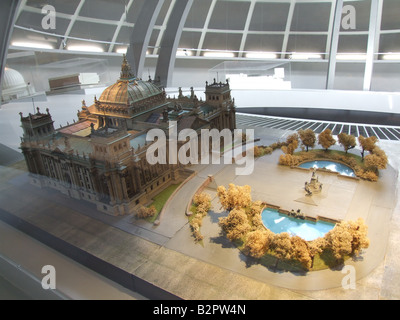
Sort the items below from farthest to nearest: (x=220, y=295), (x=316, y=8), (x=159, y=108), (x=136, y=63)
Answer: (x=316, y=8) < (x=136, y=63) < (x=159, y=108) < (x=220, y=295)

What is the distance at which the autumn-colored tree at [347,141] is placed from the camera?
35.8 m

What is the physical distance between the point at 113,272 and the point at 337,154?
2732 centimetres

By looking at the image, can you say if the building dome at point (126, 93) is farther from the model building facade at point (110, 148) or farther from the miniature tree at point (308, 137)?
the miniature tree at point (308, 137)

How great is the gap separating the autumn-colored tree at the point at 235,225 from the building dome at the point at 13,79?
69.9 feet

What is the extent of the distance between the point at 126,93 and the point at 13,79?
991cm

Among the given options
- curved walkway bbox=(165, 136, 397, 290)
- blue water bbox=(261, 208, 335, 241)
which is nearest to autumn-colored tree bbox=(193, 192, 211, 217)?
curved walkway bbox=(165, 136, 397, 290)

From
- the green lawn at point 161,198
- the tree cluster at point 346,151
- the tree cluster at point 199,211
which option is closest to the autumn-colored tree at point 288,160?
the tree cluster at point 346,151

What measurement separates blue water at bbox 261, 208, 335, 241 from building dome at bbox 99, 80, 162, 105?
17.1 metres

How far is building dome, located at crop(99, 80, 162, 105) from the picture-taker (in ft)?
106

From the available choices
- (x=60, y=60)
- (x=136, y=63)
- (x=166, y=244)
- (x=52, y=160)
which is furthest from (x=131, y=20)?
(x=166, y=244)

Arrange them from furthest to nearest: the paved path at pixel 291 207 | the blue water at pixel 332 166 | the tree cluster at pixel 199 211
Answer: the blue water at pixel 332 166
the tree cluster at pixel 199 211
the paved path at pixel 291 207

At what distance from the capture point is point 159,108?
116 ft

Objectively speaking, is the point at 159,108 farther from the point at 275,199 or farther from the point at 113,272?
the point at 113,272

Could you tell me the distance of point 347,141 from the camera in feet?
118
